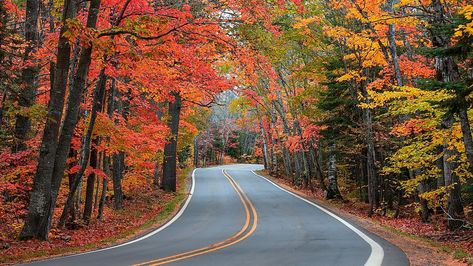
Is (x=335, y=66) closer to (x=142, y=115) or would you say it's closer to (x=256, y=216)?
(x=256, y=216)

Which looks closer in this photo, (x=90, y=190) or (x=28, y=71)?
(x=28, y=71)

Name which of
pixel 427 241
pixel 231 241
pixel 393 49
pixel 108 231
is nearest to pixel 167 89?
pixel 108 231

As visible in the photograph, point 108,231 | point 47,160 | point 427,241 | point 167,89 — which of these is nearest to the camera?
point 47,160

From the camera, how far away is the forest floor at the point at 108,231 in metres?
10.3

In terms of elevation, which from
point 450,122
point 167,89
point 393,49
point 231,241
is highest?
point 393,49

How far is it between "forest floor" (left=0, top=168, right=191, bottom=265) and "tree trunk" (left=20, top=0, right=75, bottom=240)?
1.56 ft

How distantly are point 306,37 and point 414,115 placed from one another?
7345mm

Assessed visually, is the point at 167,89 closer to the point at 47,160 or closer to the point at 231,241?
the point at 47,160

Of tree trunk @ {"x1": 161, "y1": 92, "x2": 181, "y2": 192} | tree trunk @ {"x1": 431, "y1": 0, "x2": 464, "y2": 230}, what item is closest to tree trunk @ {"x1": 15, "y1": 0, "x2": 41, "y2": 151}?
tree trunk @ {"x1": 161, "y1": 92, "x2": 181, "y2": 192}

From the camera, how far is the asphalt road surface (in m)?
Answer: 8.78

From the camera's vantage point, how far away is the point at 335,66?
21.7 metres

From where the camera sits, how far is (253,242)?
11.3m

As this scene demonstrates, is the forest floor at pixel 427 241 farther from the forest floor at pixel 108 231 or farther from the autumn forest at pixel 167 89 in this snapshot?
the forest floor at pixel 108 231

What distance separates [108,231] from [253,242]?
21.2ft
